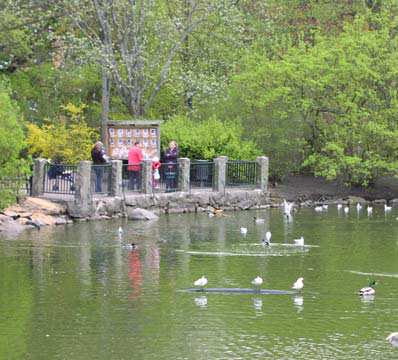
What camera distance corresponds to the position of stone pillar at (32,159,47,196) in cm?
4322

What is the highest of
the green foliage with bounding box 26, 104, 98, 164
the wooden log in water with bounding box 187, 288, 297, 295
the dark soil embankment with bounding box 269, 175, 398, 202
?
the green foliage with bounding box 26, 104, 98, 164

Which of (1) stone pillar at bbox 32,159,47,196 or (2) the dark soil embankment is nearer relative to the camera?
(1) stone pillar at bbox 32,159,47,196

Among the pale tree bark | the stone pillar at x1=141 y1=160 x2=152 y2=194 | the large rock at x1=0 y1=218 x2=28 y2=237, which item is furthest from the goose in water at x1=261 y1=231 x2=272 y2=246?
the pale tree bark

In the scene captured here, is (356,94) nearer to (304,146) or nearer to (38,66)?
(304,146)

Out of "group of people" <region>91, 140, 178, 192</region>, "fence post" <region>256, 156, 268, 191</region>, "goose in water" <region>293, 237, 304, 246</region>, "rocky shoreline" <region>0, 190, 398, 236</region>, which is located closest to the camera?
"goose in water" <region>293, 237, 304, 246</region>

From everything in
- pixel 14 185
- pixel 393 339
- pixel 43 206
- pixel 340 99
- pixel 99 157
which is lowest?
pixel 393 339

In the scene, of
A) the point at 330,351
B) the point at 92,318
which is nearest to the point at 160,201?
the point at 92,318

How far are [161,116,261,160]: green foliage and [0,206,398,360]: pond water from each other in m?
9.70

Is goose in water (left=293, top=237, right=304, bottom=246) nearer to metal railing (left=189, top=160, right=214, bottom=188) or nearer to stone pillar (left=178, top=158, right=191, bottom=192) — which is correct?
stone pillar (left=178, top=158, right=191, bottom=192)

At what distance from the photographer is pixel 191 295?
27.8 metres

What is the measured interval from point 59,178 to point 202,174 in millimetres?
6539

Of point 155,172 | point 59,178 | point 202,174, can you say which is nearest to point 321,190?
point 202,174

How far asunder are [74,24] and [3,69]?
4021 mm

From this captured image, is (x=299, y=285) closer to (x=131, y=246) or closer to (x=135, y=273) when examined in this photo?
(x=135, y=273)
